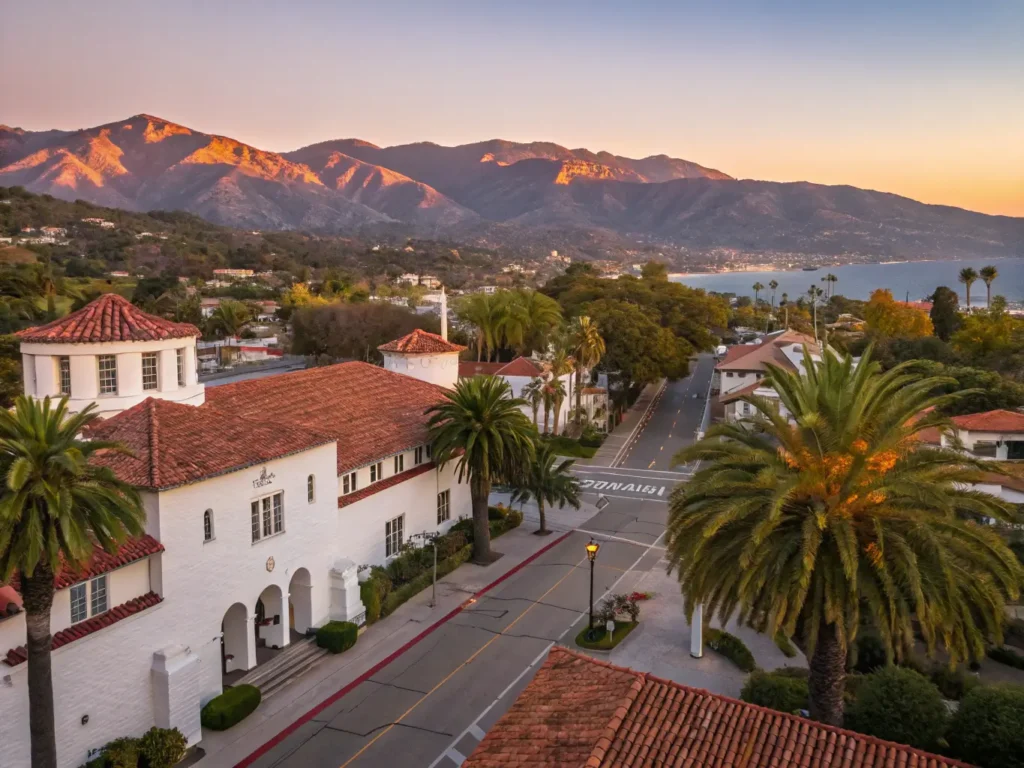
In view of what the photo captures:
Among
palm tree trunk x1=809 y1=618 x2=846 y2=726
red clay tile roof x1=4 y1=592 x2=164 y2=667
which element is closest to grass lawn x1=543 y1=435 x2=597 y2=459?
red clay tile roof x1=4 y1=592 x2=164 y2=667

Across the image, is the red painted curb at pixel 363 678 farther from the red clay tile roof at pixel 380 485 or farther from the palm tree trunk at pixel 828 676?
the palm tree trunk at pixel 828 676

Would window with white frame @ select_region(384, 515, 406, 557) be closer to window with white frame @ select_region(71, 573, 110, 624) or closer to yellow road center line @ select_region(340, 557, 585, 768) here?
yellow road center line @ select_region(340, 557, 585, 768)

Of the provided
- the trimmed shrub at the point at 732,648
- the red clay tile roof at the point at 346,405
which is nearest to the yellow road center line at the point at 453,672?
the trimmed shrub at the point at 732,648

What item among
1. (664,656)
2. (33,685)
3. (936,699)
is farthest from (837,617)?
(33,685)

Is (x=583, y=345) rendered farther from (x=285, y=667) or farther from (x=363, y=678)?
(x=285, y=667)

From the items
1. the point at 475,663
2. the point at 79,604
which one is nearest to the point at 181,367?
the point at 79,604

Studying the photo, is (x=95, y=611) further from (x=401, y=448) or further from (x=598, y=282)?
(x=598, y=282)

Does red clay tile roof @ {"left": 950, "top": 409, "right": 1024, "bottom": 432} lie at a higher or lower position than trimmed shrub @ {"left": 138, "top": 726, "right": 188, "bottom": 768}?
higher
